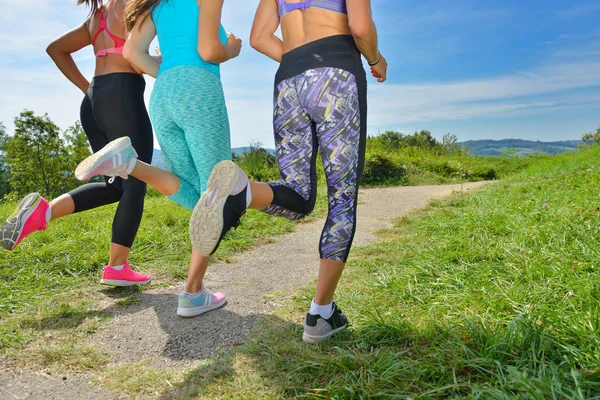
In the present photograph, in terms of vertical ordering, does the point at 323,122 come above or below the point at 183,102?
below

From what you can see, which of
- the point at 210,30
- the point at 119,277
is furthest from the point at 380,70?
the point at 119,277

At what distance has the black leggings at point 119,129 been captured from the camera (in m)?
2.64

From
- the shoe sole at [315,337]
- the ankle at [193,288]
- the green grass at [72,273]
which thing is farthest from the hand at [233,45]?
the green grass at [72,273]

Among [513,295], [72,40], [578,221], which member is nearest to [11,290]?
[72,40]

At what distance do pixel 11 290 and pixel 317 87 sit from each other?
2.39 meters

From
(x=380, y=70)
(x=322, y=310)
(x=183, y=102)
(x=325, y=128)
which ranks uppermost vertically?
(x=380, y=70)

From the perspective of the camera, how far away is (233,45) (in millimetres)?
2400

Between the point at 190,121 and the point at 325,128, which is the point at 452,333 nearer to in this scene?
the point at 325,128

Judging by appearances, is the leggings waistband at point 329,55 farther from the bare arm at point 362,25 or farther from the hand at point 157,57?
the hand at point 157,57

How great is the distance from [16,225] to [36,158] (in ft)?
124

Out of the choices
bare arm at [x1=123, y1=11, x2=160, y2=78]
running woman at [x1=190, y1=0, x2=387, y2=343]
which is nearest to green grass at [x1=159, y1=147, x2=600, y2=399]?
running woman at [x1=190, y1=0, x2=387, y2=343]

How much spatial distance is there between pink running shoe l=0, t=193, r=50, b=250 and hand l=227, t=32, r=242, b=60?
57.6 inches

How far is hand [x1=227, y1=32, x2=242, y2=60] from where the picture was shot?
2357 millimetres

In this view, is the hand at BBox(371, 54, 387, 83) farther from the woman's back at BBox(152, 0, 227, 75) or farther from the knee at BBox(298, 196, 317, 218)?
the woman's back at BBox(152, 0, 227, 75)
